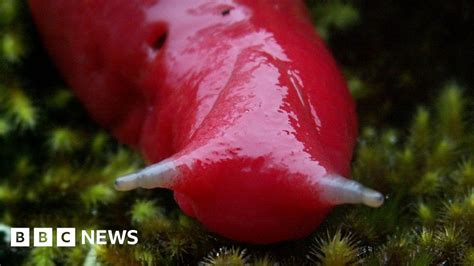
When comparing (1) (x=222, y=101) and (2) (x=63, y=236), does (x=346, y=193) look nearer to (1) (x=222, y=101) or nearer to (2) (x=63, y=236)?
(1) (x=222, y=101)

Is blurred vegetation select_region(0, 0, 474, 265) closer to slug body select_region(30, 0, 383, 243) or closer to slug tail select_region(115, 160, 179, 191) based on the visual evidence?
slug body select_region(30, 0, 383, 243)

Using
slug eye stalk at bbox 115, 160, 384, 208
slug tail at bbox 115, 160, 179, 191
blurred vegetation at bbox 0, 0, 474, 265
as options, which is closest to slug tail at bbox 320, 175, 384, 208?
slug eye stalk at bbox 115, 160, 384, 208

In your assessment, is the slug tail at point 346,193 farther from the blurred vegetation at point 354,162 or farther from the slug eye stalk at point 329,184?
the blurred vegetation at point 354,162

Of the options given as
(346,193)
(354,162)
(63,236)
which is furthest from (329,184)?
(63,236)

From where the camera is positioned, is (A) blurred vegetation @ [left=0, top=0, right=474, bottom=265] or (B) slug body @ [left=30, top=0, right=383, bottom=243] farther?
(A) blurred vegetation @ [left=0, top=0, right=474, bottom=265]

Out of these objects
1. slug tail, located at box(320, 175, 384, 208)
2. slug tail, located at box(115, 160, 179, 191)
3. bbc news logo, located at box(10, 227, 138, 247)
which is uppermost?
slug tail, located at box(115, 160, 179, 191)

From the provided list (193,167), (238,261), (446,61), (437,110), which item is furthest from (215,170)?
(446,61)
